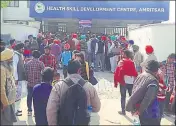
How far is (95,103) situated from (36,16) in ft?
70.2

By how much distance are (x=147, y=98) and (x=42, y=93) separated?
5.68ft

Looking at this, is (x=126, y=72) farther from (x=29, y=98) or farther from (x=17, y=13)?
(x=17, y=13)

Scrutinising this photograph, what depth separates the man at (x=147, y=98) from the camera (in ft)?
16.3

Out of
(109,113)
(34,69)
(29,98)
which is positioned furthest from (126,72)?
(29,98)

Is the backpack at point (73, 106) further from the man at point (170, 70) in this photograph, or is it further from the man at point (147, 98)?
the man at point (170, 70)

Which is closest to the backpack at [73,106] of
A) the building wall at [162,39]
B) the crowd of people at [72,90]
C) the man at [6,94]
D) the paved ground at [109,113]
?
the crowd of people at [72,90]

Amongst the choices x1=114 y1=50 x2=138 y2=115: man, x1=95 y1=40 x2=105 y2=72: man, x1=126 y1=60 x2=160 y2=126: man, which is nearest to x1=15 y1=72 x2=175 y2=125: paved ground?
x1=114 y1=50 x2=138 y2=115: man

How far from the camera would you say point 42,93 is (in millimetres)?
5477

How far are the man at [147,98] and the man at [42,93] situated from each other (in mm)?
1363

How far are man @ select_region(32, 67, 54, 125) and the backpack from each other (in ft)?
3.56

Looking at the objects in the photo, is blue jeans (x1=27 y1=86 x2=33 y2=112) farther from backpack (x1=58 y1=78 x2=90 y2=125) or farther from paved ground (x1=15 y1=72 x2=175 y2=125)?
backpack (x1=58 y1=78 x2=90 y2=125)

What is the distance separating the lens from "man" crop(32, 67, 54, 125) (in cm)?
545

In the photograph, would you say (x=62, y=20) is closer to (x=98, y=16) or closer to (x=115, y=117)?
(x=98, y=16)

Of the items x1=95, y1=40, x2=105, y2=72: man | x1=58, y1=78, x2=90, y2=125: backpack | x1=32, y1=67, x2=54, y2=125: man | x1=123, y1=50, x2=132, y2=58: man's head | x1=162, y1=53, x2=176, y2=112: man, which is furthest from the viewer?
x1=95, y1=40, x2=105, y2=72: man
